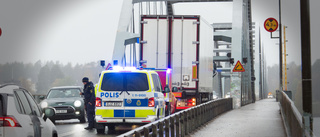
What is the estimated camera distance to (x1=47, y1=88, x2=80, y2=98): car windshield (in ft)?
79.7

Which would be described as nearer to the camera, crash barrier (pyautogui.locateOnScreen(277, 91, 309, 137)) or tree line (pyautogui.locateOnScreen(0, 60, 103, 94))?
crash barrier (pyautogui.locateOnScreen(277, 91, 309, 137))

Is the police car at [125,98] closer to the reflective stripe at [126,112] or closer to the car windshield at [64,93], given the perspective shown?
the reflective stripe at [126,112]

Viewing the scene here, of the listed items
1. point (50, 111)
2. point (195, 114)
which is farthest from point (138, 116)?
point (50, 111)

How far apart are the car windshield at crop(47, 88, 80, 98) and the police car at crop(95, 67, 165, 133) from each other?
266 inches

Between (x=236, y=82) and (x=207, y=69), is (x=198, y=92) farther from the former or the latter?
(x=236, y=82)

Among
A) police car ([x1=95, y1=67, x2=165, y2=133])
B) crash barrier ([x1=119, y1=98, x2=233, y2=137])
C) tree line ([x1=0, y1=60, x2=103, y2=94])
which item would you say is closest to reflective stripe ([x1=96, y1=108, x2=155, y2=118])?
police car ([x1=95, y1=67, x2=165, y2=133])

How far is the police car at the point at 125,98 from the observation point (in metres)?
17.4

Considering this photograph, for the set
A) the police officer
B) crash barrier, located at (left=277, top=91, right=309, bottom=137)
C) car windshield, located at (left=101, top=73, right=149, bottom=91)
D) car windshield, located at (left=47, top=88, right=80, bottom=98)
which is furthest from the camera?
car windshield, located at (left=47, top=88, right=80, bottom=98)

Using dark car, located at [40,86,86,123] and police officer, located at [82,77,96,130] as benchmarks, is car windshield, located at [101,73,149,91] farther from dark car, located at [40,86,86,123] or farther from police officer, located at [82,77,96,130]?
→ dark car, located at [40,86,86,123]

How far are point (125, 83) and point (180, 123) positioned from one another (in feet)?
6.05

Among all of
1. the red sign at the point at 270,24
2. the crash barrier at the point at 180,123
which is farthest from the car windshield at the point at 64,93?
the red sign at the point at 270,24

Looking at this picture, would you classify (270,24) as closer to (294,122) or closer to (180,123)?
(180,123)

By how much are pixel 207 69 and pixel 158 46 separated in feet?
15.9

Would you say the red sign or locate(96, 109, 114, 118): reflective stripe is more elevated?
the red sign
